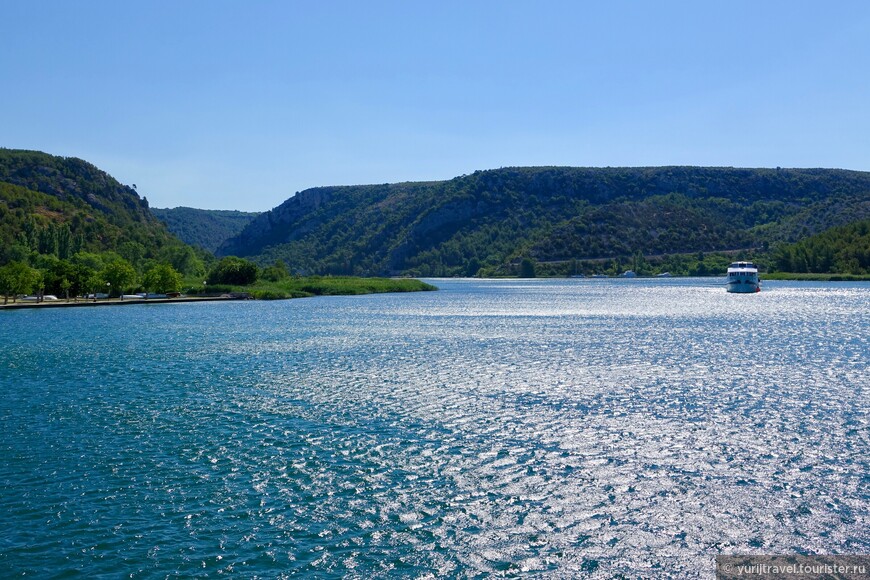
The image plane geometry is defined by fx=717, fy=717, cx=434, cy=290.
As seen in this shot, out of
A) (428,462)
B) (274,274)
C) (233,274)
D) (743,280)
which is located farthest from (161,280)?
(428,462)

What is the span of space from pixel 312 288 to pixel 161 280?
35.2 meters

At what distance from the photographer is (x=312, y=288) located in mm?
162250

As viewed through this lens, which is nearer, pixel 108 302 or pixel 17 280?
pixel 17 280

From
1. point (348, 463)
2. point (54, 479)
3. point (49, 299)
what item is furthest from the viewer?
point (49, 299)

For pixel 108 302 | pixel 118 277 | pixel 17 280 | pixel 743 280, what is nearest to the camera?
pixel 17 280

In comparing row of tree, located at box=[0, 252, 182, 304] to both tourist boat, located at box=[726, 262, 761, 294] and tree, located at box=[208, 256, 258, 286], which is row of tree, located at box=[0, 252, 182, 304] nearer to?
tree, located at box=[208, 256, 258, 286]

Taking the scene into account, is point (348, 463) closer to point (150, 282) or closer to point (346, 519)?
point (346, 519)

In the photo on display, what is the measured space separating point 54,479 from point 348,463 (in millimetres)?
9032

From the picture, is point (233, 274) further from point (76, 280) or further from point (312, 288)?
point (76, 280)

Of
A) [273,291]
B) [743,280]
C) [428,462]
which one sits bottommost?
[428,462]

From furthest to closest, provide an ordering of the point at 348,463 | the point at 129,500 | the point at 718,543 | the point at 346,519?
1. the point at 348,463
2. the point at 129,500
3. the point at 346,519
4. the point at 718,543

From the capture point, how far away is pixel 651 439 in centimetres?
2688

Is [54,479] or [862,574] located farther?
[54,479]

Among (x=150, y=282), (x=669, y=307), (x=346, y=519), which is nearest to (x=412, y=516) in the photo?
(x=346, y=519)
